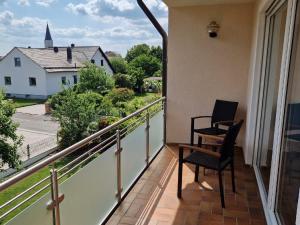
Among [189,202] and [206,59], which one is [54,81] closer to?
[206,59]

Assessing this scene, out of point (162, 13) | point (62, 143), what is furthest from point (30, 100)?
point (162, 13)

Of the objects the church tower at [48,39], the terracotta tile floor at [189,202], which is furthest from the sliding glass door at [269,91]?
the church tower at [48,39]

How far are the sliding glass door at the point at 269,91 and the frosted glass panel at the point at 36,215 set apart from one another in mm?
1994

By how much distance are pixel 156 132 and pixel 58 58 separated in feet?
76.7

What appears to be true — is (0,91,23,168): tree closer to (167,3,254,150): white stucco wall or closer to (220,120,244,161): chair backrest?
(167,3,254,150): white stucco wall

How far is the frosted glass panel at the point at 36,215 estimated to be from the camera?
1.27 m

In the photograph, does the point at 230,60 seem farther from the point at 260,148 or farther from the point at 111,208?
the point at 111,208

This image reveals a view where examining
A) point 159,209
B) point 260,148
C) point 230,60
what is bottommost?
point 159,209

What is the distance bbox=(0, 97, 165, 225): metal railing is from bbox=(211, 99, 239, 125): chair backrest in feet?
2.73

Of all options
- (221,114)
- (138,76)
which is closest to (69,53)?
(138,76)

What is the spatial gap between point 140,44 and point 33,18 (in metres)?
14.9

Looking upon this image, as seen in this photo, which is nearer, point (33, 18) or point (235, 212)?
point (235, 212)

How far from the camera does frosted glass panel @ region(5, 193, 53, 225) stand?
1.27 meters

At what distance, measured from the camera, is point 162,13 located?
4148 millimetres
